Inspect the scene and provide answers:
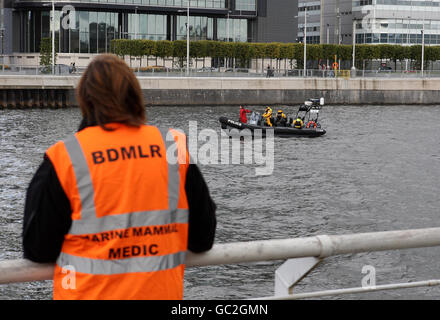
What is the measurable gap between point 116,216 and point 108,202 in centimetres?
7

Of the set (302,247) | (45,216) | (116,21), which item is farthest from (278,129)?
(116,21)

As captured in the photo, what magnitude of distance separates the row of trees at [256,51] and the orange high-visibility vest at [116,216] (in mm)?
83690

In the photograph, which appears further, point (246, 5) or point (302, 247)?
point (246, 5)

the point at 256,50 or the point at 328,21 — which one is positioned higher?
the point at 328,21

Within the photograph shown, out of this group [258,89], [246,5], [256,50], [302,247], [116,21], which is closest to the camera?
[302,247]

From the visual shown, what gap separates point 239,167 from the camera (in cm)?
3394

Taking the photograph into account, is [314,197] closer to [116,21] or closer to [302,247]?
[302,247]

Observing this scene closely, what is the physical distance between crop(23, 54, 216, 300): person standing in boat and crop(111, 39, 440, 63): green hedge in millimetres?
83683

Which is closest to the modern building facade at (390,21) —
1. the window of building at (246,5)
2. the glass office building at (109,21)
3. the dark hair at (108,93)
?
the window of building at (246,5)

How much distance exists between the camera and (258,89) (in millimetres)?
73375

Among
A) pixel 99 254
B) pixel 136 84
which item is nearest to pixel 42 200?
pixel 99 254

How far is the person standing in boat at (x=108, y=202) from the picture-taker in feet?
10.2

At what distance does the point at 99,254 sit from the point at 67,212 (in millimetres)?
209
